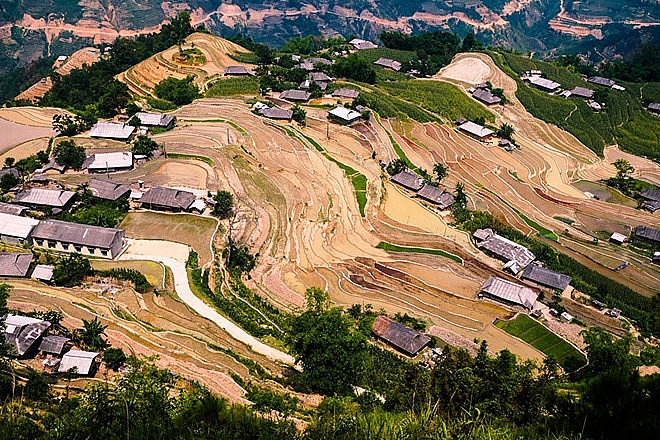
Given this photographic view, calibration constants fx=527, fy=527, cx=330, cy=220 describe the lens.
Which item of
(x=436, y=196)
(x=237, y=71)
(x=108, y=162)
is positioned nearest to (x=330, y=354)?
(x=436, y=196)

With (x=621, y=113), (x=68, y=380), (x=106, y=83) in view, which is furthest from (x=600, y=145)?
A: (x=68, y=380)

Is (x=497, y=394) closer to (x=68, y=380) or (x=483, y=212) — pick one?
(x=68, y=380)

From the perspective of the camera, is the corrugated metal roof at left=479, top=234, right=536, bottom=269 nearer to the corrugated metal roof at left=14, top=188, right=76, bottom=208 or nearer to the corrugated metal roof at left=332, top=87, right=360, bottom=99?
the corrugated metal roof at left=332, top=87, right=360, bottom=99

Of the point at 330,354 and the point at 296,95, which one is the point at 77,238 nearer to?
the point at 330,354

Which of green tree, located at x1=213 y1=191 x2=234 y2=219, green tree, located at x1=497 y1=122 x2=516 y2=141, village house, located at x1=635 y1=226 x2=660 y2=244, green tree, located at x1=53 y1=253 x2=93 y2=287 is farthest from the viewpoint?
green tree, located at x1=497 y1=122 x2=516 y2=141

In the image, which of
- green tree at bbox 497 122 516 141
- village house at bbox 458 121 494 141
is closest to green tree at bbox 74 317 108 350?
village house at bbox 458 121 494 141

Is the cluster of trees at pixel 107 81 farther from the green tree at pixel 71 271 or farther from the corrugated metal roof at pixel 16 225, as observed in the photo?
the green tree at pixel 71 271
